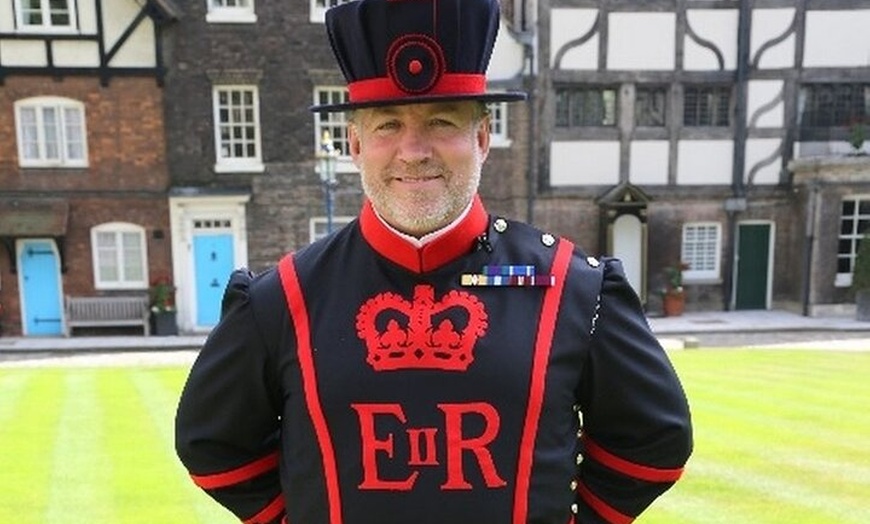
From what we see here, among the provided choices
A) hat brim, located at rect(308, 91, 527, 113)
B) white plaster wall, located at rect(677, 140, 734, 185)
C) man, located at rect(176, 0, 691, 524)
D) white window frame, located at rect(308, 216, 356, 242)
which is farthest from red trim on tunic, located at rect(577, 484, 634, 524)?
white plaster wall, located at rect(677, 140, 734, 185)

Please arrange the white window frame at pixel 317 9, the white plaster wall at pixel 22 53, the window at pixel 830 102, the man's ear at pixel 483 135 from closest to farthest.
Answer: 1. the man's ear at pixel 483 135
2. the white plaster wall at pixel 22 53
3. the white window frame at pixel 317 9
4. the window at pixel 830 102

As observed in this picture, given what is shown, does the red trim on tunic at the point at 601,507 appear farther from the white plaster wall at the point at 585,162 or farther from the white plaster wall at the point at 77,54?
the white plaster wall at the point at 77,54

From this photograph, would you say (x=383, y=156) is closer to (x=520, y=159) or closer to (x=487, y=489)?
(x=487, y=489)

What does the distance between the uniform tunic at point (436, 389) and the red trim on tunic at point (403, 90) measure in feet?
1.00

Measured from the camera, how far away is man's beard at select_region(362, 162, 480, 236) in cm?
171

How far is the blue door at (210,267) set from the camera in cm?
1619

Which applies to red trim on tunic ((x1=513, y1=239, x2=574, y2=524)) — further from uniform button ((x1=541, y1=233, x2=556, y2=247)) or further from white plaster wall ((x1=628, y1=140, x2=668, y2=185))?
white plaster wall ((x1=628, y1=140, x2=668, y2=185))

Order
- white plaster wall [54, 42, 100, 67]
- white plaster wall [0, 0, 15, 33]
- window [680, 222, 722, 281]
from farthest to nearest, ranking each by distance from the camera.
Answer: window [680, 222, 722, 281]
white plaster wall [54, 42, 100, 67]
white plaster wall [0, 0, 15, 33]

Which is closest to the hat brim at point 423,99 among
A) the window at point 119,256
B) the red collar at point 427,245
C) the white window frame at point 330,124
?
the red collar at point 427,245

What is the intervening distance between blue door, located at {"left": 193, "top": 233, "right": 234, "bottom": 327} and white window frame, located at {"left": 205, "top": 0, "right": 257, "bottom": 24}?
4447 mm

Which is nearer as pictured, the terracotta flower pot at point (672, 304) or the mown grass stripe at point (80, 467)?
the mown grass stripe at point (80, 467)

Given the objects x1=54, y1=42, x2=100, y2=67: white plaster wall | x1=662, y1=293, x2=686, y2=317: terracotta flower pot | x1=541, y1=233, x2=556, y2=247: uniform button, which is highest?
x1=54, y1=42, x2=100, y2=67: white plaster wall

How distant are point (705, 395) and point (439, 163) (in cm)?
684

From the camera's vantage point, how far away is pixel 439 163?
1.70 metres
